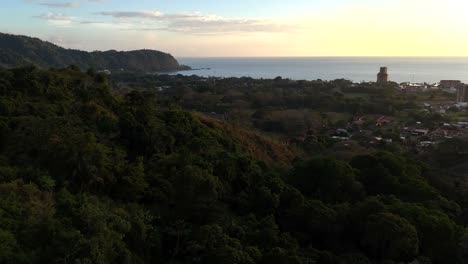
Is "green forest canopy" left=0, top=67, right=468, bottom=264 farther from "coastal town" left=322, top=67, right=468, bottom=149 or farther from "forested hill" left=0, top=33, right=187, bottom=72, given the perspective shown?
"forested hill" left=0, top=33, right=187, bottom=72

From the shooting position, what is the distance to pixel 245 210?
43.8ft

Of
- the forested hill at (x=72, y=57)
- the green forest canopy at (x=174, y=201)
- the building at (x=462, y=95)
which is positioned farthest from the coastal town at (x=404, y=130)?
the forested hill at (x=72, y=57)

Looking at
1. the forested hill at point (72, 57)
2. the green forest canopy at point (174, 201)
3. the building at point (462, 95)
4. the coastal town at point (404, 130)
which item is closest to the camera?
the green forest canopy at point (174, 201)

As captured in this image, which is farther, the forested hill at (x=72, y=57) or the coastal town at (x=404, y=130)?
the forested hill at (x=72, y=57)

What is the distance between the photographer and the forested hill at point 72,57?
285 ft

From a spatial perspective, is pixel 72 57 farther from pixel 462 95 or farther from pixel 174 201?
pixel 174 201

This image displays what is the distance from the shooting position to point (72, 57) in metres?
110

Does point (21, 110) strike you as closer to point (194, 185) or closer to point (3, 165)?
point (3, 165)

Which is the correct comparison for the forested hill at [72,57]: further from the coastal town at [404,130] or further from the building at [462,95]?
the building at [462,95]

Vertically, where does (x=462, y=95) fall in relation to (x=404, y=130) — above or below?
above

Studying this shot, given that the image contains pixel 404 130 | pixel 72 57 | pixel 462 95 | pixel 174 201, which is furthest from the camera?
pixel 72 57

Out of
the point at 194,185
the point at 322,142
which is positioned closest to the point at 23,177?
the point at 194,185

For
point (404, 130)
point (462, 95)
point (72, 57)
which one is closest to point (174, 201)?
point (404, 130)

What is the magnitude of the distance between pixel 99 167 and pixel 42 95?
856 cm
